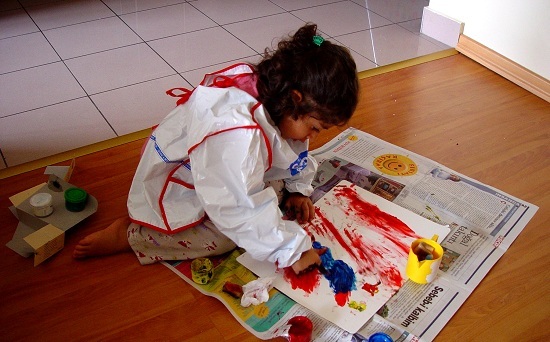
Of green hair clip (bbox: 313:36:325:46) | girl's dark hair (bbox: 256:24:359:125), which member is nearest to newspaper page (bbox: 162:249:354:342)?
girl's dark hair (bbox: 256:24:359:125)

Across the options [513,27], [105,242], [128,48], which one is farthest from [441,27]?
[105,242]

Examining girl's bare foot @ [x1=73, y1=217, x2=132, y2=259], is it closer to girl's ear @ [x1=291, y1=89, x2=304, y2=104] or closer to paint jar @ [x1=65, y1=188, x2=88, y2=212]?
paint jar @ [x1=65, y1=188, x2=88, y2=212]

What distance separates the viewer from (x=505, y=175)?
1404 mm

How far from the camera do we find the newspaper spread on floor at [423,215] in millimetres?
1027

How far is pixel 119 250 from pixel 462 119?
100cm

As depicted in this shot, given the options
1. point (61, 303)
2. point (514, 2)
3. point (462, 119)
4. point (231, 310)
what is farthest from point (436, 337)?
point (514, 2)

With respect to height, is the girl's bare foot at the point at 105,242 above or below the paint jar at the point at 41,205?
below

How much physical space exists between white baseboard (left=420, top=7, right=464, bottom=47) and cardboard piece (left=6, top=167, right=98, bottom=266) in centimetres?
135

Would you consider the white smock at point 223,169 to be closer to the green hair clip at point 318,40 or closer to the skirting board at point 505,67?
the green hair clip at point 318,40

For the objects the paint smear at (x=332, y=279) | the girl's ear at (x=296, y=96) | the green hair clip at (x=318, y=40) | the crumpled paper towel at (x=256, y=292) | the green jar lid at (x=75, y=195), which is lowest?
the paint smear at (x=332, y=279)

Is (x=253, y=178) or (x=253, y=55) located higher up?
(x=253, y=178)

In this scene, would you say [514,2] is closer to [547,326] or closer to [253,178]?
[547,326]

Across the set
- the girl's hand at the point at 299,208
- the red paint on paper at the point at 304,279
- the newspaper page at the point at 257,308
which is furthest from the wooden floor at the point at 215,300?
the girl's hand at the point at 299,208

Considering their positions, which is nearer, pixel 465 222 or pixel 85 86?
pixel 465 222
